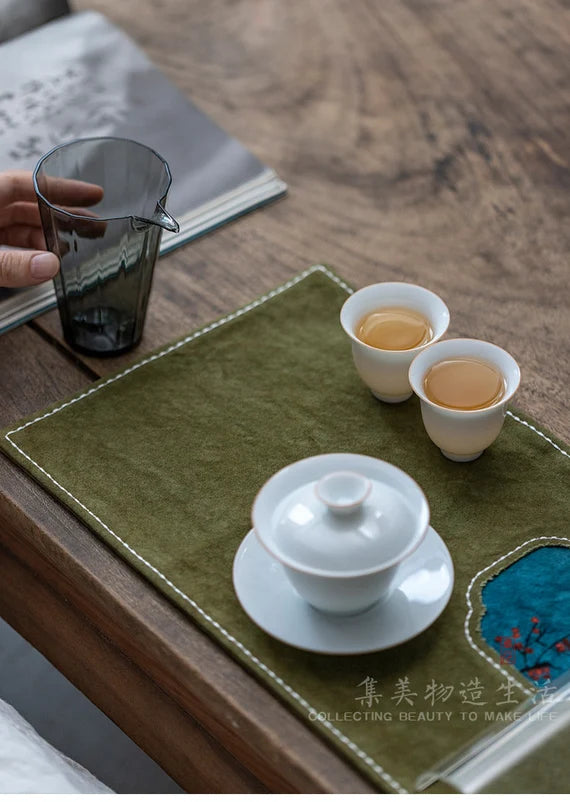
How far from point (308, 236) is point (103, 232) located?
0.29 m

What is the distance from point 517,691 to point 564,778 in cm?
7

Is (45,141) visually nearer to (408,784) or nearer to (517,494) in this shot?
(517,494)

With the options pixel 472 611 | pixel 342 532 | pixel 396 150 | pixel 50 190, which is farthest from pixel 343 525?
pixel 396 150

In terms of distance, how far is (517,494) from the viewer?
33.2 inches

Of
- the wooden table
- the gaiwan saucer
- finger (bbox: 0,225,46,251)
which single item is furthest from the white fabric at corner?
finger (bbox: 0,225,46,251)

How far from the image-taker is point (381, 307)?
922 millimetres

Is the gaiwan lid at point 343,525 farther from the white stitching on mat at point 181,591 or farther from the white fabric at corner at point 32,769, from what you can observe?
the white fabric at corner at point 32,769

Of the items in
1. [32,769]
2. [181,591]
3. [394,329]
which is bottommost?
[32,769]

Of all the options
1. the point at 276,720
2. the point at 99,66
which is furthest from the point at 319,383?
the point at 99,66

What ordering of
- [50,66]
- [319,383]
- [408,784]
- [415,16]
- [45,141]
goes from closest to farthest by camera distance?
1. [408,784]
2. [319,383]
3. [45,141]
4. [50,66]
5. [415,16]

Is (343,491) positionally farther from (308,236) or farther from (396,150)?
(396,150)

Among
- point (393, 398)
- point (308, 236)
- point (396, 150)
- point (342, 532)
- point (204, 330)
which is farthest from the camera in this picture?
point (396, 150)

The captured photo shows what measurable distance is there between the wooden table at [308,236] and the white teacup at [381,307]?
112 millimetres

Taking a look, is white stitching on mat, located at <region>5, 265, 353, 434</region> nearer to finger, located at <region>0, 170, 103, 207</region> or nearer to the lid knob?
finger, located at <region>0, 170, 103, 207</region>
